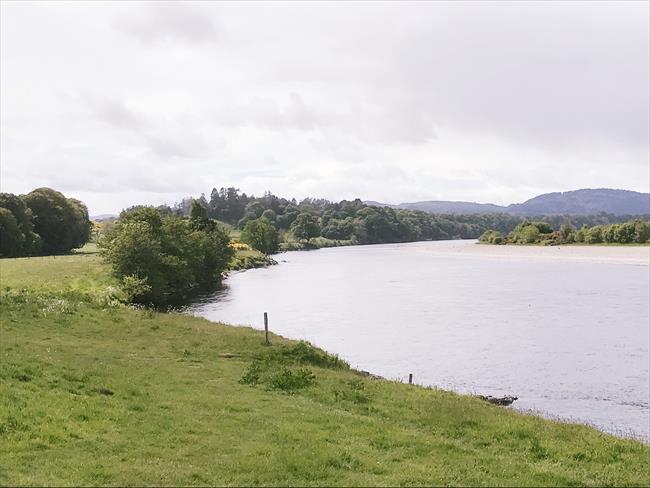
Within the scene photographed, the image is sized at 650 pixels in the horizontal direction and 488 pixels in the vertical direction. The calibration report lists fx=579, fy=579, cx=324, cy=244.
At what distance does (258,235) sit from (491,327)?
424 ft

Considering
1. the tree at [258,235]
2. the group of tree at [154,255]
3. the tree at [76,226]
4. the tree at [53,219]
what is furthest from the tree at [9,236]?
the tree at [258,235]

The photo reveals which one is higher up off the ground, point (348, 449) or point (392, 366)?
point (348, 449)

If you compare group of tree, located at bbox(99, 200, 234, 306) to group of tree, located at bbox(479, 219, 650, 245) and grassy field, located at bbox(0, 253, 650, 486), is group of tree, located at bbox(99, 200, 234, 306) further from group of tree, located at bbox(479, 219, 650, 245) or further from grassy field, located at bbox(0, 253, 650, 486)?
group of tree, located at bbox(479, 219, 650, 245)

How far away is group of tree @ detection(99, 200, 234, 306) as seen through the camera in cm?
6569

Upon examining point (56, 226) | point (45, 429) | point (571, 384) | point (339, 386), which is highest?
point (56, 226)

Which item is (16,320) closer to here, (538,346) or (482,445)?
(482,445)

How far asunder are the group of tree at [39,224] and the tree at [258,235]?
5257 cm

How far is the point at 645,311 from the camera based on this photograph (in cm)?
5922

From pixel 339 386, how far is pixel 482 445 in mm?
8122

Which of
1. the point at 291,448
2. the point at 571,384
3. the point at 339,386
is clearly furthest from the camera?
the point at 571,384

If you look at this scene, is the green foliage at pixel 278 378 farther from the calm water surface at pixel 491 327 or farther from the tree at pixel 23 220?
the tree at pixel 23 220

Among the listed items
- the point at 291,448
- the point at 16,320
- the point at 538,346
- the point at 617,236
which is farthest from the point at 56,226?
the point at 617,236

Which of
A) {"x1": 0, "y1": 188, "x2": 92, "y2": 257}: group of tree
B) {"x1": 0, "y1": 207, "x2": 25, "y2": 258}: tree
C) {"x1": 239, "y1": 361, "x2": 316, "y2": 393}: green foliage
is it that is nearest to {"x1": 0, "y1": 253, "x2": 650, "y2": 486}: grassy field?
{"x1": 239, "y1": 361, "x2": 316, "y2": 393}: green foliage

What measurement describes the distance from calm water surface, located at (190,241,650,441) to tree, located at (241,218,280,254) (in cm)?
6855
